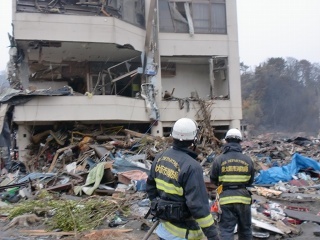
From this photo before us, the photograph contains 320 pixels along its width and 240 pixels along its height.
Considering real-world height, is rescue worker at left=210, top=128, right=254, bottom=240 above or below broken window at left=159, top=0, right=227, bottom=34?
below

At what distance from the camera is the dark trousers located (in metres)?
4.91

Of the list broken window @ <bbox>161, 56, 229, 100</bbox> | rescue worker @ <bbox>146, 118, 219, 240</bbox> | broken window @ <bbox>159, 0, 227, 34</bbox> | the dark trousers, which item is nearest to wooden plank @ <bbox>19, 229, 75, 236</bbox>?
the dark trousers

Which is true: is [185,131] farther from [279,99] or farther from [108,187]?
[279,99]

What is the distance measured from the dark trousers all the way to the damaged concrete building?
1039 centimetres

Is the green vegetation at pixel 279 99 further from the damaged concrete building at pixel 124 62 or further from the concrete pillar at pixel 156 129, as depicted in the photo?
the concrete pillar at pixel 156 129

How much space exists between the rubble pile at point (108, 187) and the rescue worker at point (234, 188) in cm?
161

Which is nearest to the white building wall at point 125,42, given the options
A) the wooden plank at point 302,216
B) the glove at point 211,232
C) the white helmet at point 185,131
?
the wooden plank at point 302,216

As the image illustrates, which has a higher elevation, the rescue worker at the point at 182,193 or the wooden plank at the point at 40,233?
the rescue worker at the point at 182,193

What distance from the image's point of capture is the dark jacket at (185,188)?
3.27m

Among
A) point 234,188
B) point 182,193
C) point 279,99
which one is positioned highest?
point 279,99

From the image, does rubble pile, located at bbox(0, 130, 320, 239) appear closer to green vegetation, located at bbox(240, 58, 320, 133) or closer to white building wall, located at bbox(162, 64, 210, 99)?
white building wall, located at bbox(162, 64, 210, 99)

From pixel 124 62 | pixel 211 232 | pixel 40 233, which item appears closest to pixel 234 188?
pixel 211 232

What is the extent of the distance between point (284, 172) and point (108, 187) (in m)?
5.31

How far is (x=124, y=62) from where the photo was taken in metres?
17.8
